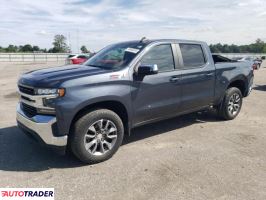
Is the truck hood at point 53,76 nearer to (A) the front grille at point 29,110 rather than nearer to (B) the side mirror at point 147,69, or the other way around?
(A) the front grille at point 29,110

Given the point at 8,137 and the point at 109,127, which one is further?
the point at 8,137

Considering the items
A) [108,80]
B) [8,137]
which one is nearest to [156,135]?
[108,80]

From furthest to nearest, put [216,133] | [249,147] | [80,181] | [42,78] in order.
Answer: [216,133] → [249,147] → [42,78] → [80,181]

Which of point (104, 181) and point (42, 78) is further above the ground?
point (42, 78)

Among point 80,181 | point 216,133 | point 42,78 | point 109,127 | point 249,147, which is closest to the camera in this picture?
point 80,181

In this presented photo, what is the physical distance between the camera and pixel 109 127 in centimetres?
435

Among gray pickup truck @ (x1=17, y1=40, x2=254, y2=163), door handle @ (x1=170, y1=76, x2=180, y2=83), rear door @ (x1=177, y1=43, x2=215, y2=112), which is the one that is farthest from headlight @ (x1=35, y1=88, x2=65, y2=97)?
rear door @ (x1=177, y1=43, x2=215, y2=112)

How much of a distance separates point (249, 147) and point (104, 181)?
2.74 meters

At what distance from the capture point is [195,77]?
5.46 metres

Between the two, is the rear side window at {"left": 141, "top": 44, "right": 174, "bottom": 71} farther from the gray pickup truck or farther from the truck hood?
the truck hood

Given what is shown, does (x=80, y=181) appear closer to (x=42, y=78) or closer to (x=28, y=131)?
(x=28, y=131)

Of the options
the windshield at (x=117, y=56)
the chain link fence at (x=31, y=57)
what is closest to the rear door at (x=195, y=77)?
the windshield at (x=117, y=56)

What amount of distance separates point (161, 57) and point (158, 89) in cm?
60

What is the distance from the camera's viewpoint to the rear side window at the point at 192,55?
5.40 m
